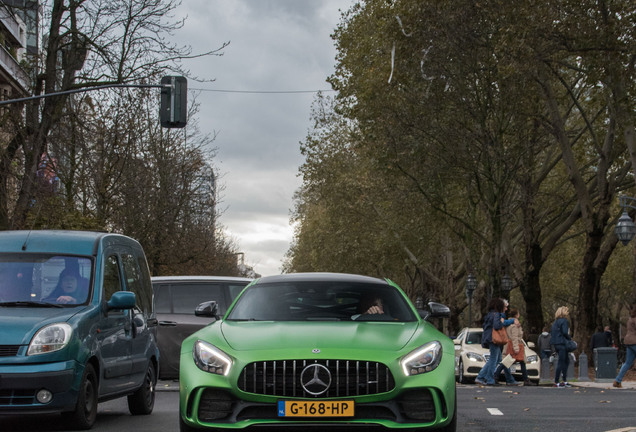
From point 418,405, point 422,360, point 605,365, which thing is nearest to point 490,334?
point 605,365

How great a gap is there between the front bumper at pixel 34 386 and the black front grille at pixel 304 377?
2726 millimetres

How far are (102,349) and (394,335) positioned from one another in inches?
144

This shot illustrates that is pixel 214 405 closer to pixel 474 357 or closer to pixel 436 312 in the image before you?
pixel 436 312

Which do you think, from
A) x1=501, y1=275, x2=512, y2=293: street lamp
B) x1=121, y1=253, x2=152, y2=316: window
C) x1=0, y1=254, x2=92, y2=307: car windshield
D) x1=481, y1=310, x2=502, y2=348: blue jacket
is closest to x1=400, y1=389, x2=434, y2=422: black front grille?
x1=0, y1=254, x2=92, y2=307: car windshield

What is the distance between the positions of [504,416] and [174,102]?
450 inches

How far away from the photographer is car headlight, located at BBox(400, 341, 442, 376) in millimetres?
7742

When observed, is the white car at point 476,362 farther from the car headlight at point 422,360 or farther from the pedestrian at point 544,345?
the car headlight at point 422,360

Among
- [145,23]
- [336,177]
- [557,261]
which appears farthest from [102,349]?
[557,261]

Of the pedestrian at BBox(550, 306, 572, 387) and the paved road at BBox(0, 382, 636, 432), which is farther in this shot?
the pedestrian at BBox(550, 306, 572, 387)

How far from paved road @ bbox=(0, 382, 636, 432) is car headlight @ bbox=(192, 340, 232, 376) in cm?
276

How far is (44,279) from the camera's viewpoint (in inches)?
434

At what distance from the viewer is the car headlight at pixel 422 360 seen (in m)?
7.74

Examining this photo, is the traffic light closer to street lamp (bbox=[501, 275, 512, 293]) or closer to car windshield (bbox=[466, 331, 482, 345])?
car windshield (bbox=[466, 331, 482, 345])

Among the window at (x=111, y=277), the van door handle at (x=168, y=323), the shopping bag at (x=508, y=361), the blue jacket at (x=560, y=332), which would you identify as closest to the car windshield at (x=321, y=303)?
the window at (x=111, y=277)
